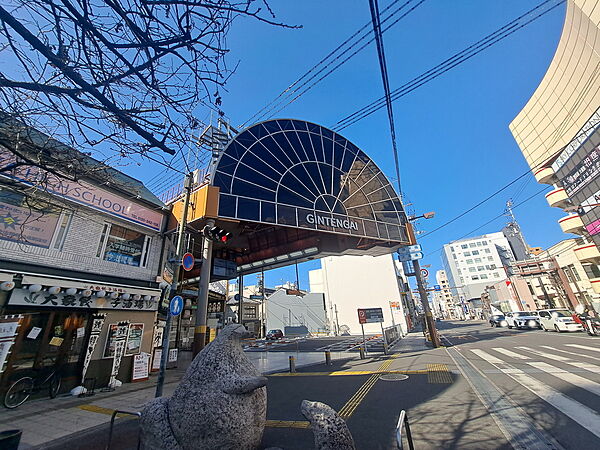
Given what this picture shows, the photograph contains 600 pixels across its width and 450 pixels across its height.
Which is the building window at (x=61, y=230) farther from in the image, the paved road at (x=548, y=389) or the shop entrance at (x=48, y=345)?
the paved road at (x=548, y=389)

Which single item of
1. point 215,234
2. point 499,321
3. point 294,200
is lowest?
point 499,321

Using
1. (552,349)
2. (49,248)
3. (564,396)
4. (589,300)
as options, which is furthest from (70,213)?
(589,300)

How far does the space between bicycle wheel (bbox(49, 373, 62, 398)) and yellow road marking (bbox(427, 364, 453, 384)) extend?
39.9 feet

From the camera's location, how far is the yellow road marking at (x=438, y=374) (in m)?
8.06

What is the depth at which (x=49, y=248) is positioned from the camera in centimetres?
802

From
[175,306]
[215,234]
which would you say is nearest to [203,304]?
[215,234]

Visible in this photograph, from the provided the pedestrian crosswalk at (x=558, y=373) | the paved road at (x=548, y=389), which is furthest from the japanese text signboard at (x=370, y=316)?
the pedestrian crosswalk at (x=558, y=373)

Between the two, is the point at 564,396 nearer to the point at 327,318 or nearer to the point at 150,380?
the point at 150,380

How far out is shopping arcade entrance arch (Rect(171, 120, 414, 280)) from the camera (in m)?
12.3

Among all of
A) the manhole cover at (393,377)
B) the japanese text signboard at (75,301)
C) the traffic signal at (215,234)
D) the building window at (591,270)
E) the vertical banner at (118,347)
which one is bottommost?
the manhole cover at (393,377)

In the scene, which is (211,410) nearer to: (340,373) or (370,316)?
(340,373)

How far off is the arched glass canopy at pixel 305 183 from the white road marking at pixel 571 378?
9.65 m

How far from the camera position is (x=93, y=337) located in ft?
28.4

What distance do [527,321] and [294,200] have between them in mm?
29748
